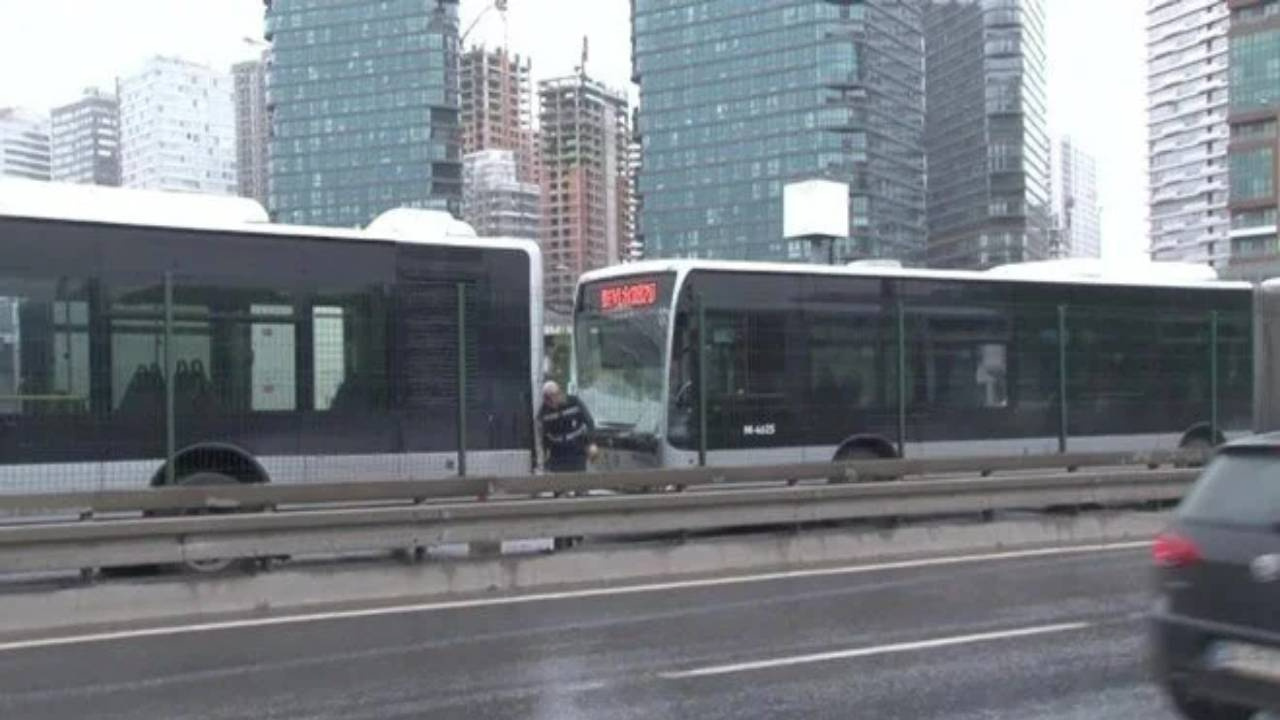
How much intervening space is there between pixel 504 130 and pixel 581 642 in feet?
159

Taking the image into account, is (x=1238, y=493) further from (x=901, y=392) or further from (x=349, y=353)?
(x=901, y=392)

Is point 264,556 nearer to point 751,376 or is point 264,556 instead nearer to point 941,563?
point 941,563

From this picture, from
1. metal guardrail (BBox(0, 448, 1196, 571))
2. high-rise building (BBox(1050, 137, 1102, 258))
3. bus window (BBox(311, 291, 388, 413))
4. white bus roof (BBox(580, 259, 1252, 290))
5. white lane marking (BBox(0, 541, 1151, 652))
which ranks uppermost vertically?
high-rise building (BBox(1050, 137, 1102, 258))

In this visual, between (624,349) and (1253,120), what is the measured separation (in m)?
130

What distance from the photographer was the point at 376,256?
1336cm

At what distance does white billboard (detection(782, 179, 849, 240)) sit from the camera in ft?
91.8

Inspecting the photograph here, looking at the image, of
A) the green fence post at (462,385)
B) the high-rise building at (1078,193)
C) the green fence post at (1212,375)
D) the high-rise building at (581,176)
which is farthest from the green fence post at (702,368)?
the high-rise building at (1078,193)

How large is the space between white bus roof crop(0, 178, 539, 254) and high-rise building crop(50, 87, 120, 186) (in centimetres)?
3458

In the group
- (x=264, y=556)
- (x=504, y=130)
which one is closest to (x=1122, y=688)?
(x=264, y=556)

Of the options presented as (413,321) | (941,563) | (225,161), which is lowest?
(941,563)

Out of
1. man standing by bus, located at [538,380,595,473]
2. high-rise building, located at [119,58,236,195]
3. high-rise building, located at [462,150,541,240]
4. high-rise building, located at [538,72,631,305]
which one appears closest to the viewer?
man standing by bus, located at [538,380,595,473]

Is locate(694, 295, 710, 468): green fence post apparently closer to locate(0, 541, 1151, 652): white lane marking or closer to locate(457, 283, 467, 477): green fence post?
locate(457, 283, 467, 477): green fence post

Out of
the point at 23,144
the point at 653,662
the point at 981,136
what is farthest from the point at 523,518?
the point at 981,136

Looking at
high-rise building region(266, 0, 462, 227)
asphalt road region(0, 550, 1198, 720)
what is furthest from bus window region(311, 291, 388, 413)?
high-rise building region(266, 0, 462, 227)
